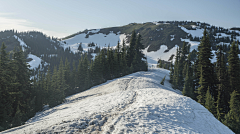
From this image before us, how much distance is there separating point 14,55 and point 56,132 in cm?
2379

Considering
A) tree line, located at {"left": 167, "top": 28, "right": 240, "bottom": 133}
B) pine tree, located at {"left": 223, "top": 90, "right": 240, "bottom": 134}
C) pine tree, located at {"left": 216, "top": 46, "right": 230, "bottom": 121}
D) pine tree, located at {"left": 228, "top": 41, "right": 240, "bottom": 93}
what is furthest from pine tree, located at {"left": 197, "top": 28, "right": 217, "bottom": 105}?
pine tree, located at {"left": 228, "top": 41, "right": 240, "bottom": 93}

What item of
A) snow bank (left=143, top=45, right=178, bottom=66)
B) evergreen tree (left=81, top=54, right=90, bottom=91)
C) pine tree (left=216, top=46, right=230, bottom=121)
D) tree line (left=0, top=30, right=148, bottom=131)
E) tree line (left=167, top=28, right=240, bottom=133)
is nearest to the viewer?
tree line (left=0, top=30, right=148, bottom=131)

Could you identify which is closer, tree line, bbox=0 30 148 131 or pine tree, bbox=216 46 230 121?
tree line, bbox=0 30 148 131

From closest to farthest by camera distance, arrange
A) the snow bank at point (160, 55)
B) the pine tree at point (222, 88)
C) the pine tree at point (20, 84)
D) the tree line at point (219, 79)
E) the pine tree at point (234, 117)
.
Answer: the pine tree at point (20, 84)
the pine tree at point (234, 117)
the tree line at point (219, 79)
the pine tree at point (222, 88)
the snow bank at point (160, 55)

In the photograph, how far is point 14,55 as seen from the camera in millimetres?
25938

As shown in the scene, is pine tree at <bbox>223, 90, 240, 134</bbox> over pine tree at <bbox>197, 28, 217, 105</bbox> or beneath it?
beneath

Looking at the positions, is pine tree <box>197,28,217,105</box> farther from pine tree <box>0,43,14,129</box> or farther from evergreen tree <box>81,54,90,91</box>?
pine tree <box>0,43,14,129</box>

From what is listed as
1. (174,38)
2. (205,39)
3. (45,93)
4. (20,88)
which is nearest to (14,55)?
(20,88)

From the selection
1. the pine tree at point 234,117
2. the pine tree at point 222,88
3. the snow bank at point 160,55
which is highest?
the snow bank at point 160,55

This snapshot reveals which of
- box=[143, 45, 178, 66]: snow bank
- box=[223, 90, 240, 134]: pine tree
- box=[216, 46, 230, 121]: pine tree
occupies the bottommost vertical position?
box=[223, 90, 240, 134]: pine tree

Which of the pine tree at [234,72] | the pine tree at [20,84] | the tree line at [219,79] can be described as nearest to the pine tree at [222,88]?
the tree line at [219,79]

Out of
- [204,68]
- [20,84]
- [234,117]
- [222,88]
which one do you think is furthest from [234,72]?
[20,84]

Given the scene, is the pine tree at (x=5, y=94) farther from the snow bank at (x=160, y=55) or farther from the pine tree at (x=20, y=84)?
the snow bank at (x=160, y=55)

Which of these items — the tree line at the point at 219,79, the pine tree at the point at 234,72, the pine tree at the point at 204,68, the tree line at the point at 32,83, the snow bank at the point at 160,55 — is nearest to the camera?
the tree line at the point at 32,83
